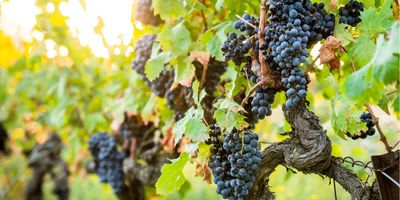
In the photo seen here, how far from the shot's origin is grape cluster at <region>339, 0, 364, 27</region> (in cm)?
209

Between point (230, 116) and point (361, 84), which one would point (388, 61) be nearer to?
point (361, 84)

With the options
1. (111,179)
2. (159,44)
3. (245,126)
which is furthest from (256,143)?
(111,179)

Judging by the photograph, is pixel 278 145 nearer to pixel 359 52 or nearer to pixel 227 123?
pixel 227 123

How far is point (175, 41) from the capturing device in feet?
9.09

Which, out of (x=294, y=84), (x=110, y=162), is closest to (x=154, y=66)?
(x=294, y=84)

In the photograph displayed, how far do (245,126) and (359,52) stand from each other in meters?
0.52

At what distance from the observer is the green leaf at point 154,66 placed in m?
2.73

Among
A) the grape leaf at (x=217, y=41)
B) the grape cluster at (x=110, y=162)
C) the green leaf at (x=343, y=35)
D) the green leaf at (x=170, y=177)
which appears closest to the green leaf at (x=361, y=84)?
the green leaf at (x=343, y=35)

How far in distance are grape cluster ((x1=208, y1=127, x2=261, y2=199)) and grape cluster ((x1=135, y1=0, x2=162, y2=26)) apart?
1.39 meters

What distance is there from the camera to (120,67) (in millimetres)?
4523

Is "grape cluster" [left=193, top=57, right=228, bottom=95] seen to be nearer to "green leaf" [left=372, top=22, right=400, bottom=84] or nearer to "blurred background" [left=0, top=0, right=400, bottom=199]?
"blurred background" [left=0, top=0, right=400, bottom=199]

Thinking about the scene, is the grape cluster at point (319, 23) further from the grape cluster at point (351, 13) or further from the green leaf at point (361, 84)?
the green leaf at point (361, 84)

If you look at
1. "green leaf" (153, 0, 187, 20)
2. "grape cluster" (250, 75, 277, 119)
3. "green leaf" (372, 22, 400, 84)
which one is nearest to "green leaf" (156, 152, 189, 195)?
"grape cluster" (250, 75, 277, 119)

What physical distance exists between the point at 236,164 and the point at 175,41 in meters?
0.94
